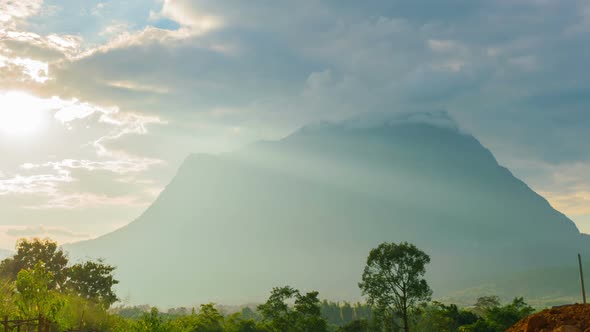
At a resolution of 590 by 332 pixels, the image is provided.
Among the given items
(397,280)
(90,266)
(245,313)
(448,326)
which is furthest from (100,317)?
(245,313)

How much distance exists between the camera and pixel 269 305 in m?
71.2

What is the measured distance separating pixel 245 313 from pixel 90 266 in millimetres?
105956

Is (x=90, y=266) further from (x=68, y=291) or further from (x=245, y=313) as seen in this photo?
(x=245, y=313)

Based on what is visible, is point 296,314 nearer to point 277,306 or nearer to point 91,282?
point 277,306

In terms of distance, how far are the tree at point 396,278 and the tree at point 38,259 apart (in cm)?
4823

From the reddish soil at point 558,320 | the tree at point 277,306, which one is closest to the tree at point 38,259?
the tree at point 277,306

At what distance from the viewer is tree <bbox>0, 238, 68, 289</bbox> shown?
78312mm

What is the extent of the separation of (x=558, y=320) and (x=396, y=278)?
1832 inches

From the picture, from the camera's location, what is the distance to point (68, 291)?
7425 centimetres

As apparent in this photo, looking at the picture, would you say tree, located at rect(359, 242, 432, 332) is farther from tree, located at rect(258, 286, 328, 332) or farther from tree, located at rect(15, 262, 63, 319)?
tree, located at rect(15, 262, 63, 319)

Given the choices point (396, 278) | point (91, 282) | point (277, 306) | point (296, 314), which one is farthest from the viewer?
point (91, 282)

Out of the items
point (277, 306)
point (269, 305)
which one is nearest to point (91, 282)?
point (269, 305)

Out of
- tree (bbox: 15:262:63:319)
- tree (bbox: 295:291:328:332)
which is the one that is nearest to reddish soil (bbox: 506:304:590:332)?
tree (bbox: 15:262:63:319)

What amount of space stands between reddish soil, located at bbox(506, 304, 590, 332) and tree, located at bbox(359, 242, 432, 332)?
43.8m
